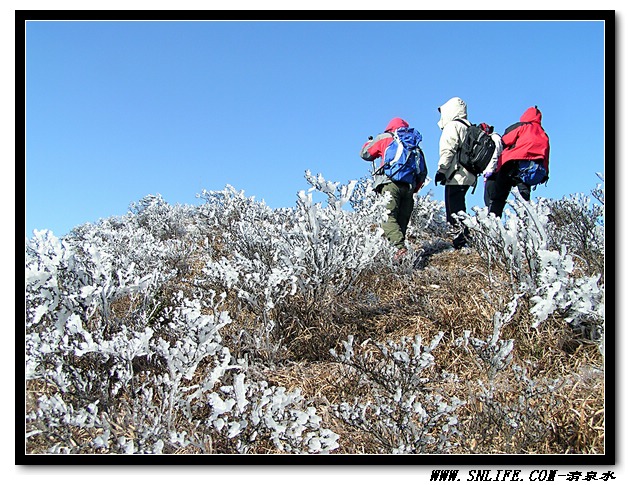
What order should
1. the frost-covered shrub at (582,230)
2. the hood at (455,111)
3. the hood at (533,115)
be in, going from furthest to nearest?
the hood at (455,111) < the hood at (533,115) < the frost-covered shrub at (582,230)

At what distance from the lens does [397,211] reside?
4.37m

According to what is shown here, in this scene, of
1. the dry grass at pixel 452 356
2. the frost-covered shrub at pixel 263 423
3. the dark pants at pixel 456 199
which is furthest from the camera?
the dark pants at pixel 456 199

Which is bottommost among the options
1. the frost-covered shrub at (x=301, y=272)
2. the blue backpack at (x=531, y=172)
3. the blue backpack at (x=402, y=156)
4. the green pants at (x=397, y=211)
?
the frost-covered shrub at (x=301, y=272)

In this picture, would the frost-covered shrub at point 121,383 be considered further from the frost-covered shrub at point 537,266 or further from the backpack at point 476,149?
the backpack at point 476,149

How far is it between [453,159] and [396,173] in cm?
61

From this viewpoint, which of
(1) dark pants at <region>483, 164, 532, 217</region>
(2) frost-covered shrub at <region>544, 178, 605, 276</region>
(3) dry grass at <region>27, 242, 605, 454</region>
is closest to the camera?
(3) dry grass at <region>27, 242, 605, 454</region>

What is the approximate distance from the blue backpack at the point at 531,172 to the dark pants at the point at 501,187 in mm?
51

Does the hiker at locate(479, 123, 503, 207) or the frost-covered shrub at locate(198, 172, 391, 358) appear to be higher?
the hiker at locate(479, 123, 503, 207)

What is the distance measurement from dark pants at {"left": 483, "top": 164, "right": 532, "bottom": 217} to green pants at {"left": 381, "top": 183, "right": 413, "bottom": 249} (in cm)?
72

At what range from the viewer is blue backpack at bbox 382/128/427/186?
4207mm

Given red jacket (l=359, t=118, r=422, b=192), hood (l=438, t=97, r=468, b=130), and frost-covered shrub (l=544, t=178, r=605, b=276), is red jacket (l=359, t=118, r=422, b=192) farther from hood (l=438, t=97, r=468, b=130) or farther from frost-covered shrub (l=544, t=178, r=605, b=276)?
frost-covered shrub (l=544, t=178, r=605, b=276)

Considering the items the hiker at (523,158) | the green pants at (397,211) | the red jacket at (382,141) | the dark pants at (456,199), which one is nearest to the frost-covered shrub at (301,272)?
the green pants at (397,211)

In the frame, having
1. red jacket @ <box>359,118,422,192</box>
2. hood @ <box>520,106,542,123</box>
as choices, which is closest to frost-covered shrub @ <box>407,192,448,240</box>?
red jacket @ <box>359,118,422,192</box>

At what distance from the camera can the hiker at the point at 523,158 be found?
3.99 metres
